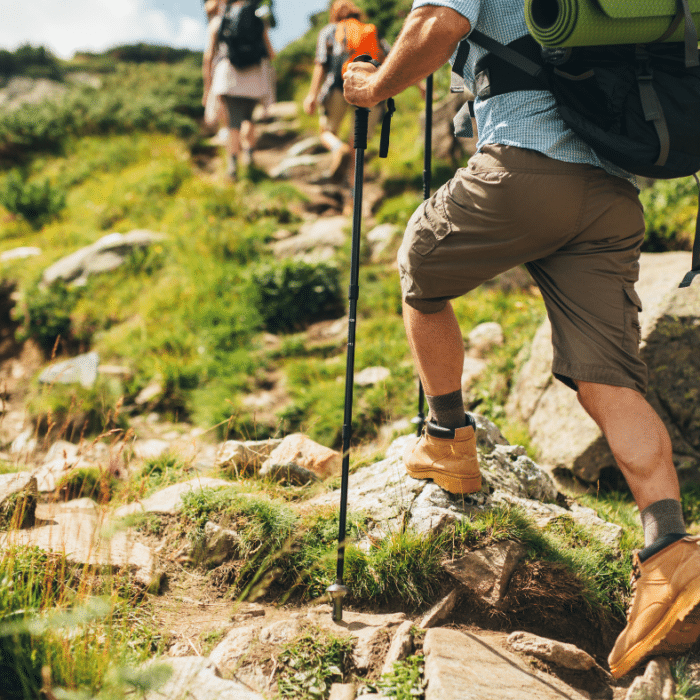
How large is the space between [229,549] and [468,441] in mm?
1188

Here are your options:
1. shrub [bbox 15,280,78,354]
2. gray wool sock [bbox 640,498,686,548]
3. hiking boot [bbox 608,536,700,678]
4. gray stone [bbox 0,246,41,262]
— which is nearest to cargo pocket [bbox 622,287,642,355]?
gray wool sock [bbox 640,498,686,548]

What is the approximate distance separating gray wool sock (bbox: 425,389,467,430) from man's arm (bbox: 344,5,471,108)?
1.26 m

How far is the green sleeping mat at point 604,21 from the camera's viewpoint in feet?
5.87

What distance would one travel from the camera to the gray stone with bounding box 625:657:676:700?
1881 millimetres

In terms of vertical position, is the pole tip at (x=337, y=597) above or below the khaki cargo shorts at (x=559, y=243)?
below

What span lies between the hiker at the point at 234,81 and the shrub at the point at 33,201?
10.0 ft

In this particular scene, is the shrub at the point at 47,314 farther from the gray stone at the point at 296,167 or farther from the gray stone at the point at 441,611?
the gray stone at the point at 441,611

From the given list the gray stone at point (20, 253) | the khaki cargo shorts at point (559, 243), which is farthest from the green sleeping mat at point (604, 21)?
the gray stone at point (20, 253)

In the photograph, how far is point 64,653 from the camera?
170 cm

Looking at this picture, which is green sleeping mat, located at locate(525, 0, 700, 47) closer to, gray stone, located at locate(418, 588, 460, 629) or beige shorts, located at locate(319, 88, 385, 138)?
gray stone, located at locate(418, 588, 460, 629)

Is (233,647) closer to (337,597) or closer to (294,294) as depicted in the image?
(337,597)

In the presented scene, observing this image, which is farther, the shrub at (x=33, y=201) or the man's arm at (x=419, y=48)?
the shrub at (x=33, y=201)

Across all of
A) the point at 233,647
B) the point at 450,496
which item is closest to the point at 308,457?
the point at 450,496

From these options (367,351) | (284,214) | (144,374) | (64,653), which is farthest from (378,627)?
(284,214)
